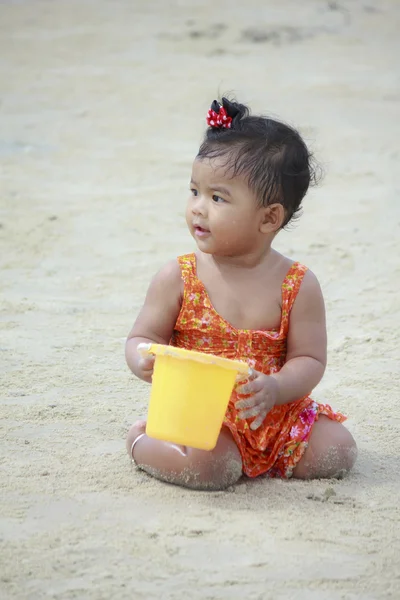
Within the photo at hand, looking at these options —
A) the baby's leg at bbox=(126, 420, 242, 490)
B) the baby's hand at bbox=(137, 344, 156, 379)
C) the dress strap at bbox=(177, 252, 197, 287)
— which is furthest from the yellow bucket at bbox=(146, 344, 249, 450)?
the dress strap at bbox=(177, 252, 197, 287)

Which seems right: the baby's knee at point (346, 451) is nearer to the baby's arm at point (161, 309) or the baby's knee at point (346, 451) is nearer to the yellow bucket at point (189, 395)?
the yellow bucket at point (189, 395)

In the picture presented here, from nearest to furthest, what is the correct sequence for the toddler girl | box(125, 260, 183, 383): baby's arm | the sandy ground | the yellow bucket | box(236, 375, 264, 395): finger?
1. the sandy ground
2. the yellow bucket
3. box(236, 375, 264, 395): finger
4. the toddler girl
5. box(125, 260, 183, 383): baby's arm

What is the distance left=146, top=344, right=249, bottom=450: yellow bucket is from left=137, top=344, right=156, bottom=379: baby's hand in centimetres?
4

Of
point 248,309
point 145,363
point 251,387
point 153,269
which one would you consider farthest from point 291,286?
point 153,269

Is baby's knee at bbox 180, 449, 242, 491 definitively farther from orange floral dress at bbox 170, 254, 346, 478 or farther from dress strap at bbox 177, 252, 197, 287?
dress strap at bbox 177, 252, 197, 287

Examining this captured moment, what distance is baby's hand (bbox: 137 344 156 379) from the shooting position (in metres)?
2.41

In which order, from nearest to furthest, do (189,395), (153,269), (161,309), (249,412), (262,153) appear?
(189,395)
(249,412)
(262,153)
(161,309)
(153,269)

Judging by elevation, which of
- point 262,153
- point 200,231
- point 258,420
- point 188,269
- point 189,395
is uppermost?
point 262,153

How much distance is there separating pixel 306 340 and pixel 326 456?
0.33 m

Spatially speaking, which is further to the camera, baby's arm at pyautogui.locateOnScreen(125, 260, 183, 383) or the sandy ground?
baby's arm at pyautogui.locateOnScreen(125, 260, 183, 383)

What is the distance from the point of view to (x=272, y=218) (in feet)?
8.89

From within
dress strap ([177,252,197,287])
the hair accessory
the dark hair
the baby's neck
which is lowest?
dress strap ([177,252,197,287])

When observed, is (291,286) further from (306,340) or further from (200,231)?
(200,231)

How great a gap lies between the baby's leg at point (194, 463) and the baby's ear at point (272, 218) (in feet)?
1.92
